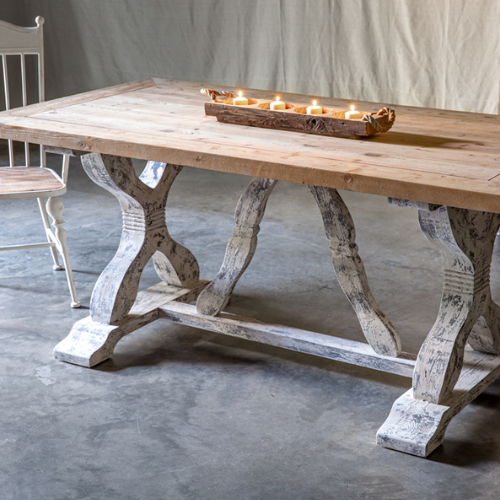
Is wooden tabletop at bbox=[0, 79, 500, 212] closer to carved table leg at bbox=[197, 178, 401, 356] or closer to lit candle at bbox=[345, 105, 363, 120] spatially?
lit candle at bbox=[345, 105, 363, 120]

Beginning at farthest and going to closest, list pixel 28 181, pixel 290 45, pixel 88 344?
pixel 290 45 → pixel 28 181 → pixel 88 344

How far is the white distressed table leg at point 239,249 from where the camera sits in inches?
109

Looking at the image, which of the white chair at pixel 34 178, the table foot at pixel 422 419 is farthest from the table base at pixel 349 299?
the white chair at pixel 34 178

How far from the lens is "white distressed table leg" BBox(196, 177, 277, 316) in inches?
109

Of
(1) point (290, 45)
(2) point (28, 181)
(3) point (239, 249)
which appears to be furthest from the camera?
(1) point (290, 45)

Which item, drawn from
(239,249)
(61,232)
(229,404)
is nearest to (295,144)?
(239,249)

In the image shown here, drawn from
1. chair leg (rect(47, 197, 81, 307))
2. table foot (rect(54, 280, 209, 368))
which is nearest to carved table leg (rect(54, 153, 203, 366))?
table foot (rect(54, 280, 209, 368))

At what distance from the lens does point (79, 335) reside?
8.90ft

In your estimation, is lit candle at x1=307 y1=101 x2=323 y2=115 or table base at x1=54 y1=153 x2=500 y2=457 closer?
table base at x1=54 y1=153 x2=500 y2=457

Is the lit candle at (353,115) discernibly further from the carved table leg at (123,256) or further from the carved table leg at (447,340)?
the carved table leg at (123,256)

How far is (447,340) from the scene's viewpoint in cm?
223

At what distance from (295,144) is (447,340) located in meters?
0.69

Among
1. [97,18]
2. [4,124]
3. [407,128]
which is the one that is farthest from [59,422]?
[97,18]

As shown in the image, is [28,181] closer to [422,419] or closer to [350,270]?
[350,270]
